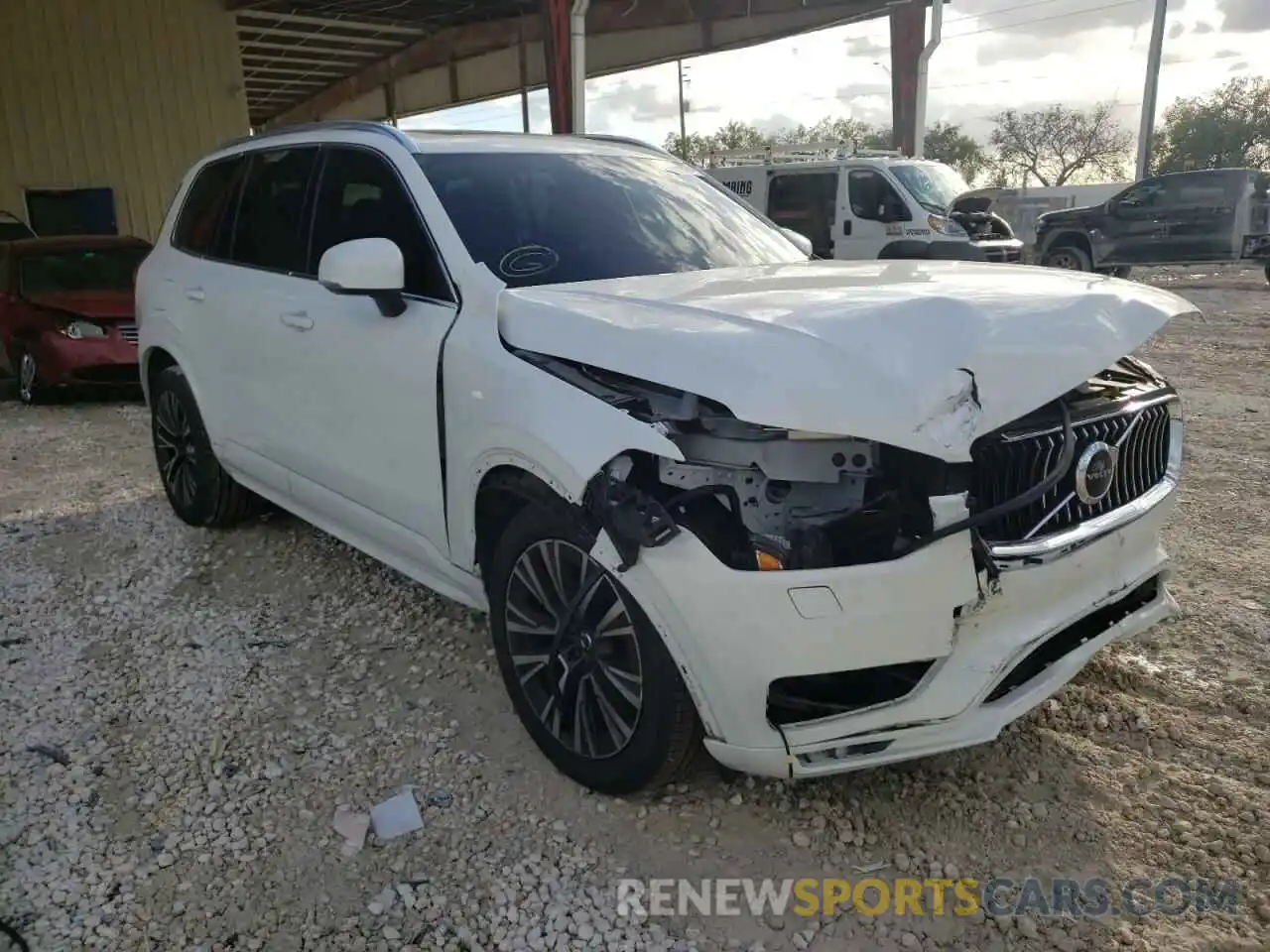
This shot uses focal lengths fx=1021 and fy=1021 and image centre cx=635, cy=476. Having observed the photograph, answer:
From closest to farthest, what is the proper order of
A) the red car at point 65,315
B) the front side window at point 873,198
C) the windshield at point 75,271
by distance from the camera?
1. the red car at point 65,315
2. the windshield at point 75,271
3. the front side window at point 873,198

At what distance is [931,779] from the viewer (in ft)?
9.61

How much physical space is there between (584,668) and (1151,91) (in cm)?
2908

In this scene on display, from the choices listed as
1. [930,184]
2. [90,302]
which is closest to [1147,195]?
[930,184]

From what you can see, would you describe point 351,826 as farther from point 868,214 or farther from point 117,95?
point 117,95

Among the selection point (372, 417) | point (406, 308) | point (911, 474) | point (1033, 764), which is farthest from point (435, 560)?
point (1033, 764)

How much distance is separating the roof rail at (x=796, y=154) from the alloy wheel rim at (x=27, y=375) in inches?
410

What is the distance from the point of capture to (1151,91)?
26375 mm

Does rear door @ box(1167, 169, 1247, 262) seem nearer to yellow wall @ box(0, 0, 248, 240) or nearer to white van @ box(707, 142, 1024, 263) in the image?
white van @ box(707, 142, 1024, 263)

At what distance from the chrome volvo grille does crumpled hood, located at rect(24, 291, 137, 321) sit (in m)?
8.35

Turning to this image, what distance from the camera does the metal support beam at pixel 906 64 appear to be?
57.2ft

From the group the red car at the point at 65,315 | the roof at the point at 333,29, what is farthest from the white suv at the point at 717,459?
the roof at the point at 333,29

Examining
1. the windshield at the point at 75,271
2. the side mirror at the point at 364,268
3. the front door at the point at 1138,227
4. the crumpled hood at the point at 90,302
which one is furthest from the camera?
the front door at the point at 1138,227

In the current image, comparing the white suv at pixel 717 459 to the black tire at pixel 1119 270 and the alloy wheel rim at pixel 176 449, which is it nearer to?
the alloy wheel rim at pixel 176 449

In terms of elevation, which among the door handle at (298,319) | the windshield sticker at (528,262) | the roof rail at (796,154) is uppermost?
the roof rail at (796,154)
